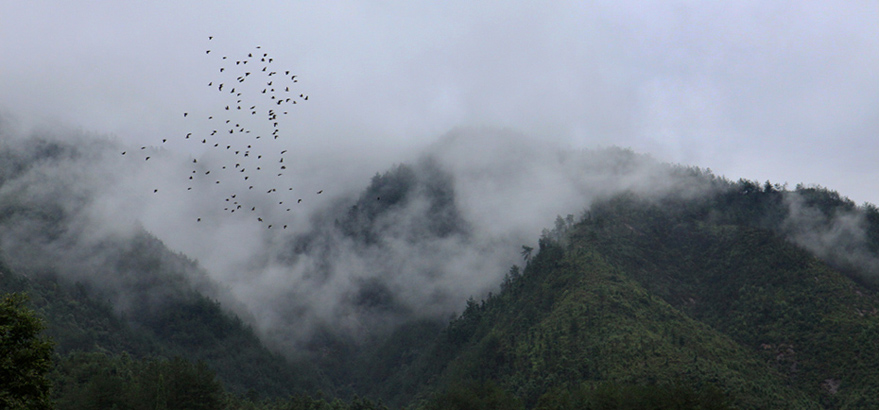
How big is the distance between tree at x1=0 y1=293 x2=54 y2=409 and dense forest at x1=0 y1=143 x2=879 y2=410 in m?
47.3

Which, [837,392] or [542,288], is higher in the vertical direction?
[542,288]

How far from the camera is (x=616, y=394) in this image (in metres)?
95.9

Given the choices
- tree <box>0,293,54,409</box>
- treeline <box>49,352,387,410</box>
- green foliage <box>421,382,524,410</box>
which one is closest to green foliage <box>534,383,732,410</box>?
green foliage <box>421,382,524,410</box>

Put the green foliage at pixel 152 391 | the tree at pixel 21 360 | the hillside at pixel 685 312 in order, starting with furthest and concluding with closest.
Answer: the hillside at pixel 685 312, the green foliage at pixel 152 391, the tree at pixel 21 360

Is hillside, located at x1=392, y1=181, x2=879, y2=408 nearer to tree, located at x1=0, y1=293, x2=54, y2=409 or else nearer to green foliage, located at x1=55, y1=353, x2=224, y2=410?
green foliage, located at x1=55, y1=353, x2=224, y2=410

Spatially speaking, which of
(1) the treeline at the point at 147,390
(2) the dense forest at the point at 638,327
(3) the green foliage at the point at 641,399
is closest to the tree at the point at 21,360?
(2) the dense forest at the point at 638,327

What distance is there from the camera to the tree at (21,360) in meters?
43.2

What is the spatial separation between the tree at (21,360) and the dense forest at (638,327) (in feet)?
155

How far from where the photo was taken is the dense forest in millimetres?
111688

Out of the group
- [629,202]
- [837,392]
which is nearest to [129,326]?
[629,202]

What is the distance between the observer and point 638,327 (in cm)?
13075

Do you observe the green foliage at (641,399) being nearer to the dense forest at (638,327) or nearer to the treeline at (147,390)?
the dense forest at (638,327)

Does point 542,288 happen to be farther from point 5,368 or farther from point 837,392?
point 5,368

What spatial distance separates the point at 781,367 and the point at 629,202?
226 feet
